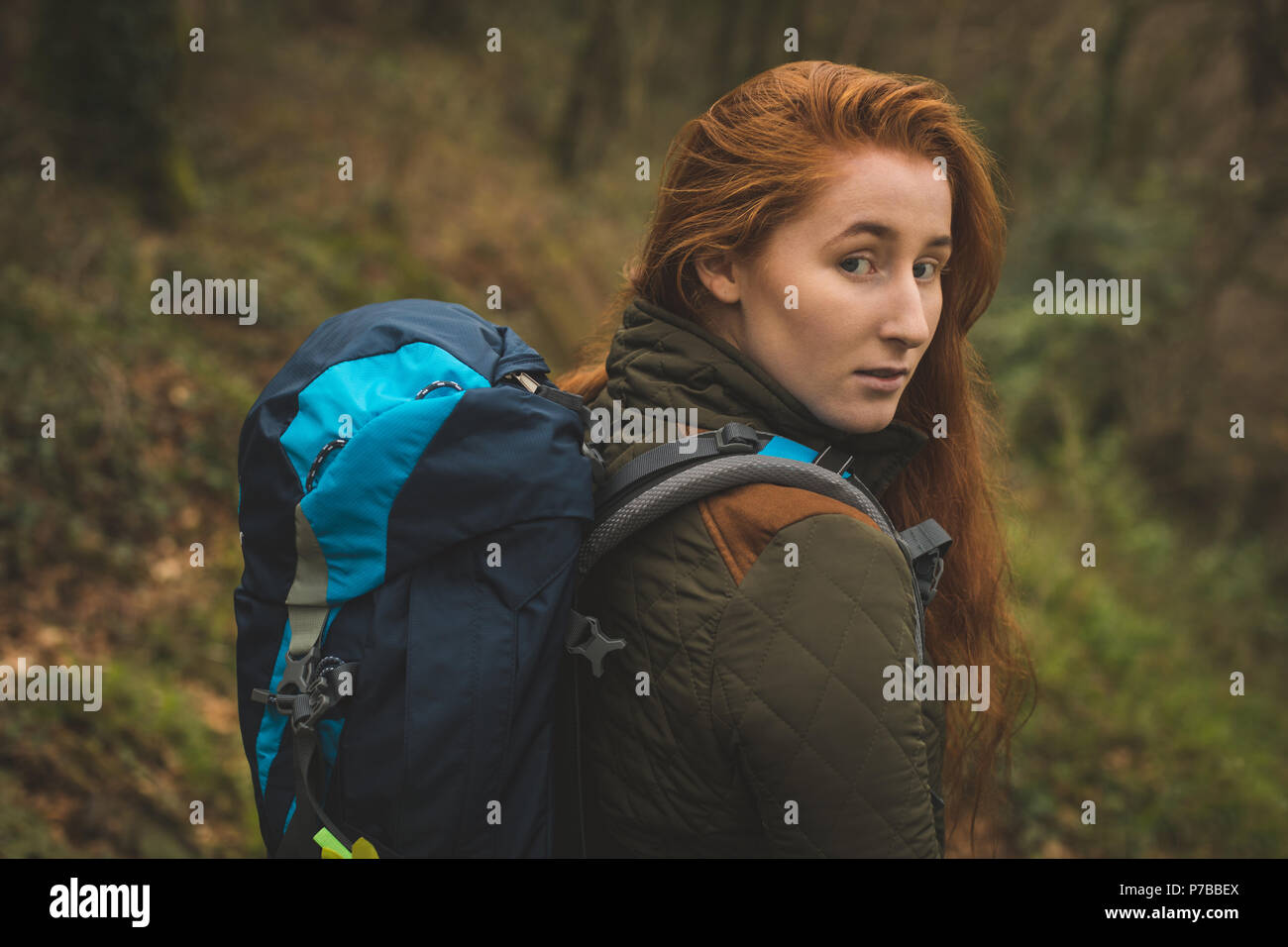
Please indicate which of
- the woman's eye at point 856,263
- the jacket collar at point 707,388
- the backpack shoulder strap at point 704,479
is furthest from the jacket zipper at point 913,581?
the woman's eye at point 856,263

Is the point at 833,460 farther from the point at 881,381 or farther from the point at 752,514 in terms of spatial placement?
the point at 752,514

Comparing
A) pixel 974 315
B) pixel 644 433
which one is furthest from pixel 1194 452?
pixel 644 433

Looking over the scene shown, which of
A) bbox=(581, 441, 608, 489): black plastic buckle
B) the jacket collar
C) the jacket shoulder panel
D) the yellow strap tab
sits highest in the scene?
the jacket collar

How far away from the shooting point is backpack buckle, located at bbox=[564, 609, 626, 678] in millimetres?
1357

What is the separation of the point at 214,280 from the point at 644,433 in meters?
5.56

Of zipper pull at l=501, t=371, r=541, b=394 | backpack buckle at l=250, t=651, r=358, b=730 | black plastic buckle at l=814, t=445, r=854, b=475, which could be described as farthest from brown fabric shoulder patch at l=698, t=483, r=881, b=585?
backpack buckle at l=250, t=651, r=358, b=730

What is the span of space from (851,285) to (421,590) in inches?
34.5

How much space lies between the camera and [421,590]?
1.31 m

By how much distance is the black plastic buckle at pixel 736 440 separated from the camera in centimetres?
139

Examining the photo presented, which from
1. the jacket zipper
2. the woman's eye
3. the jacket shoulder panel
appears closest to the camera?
the jacket shoulder panel

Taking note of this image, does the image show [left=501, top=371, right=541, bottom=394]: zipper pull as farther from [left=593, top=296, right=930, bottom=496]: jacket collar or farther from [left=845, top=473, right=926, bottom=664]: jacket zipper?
[left=845, top=473, right=926, bottom=664]: jacket zipper

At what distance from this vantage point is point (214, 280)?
6012 millimetres

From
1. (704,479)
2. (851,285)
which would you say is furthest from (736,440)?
(851,285)

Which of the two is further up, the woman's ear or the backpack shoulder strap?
the woman's ear
